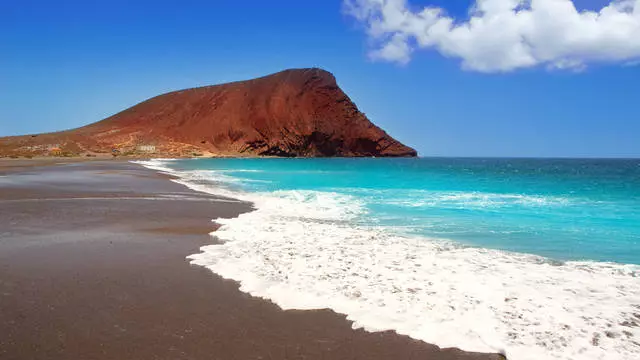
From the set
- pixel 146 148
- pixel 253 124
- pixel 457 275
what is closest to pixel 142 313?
pixel 457 275

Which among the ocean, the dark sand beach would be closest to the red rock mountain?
the ocean

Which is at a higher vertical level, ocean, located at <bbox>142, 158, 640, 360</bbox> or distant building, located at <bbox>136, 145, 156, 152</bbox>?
distant building, located at <bbox>136, 145, 156, 152</bbox>

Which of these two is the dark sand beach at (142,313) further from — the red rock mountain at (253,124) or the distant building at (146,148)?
the red rock mountain at (253,124)

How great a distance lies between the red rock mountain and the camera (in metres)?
104

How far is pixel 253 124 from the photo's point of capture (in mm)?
114500

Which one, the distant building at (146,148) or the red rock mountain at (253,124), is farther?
the red rock mountain at (253,124)

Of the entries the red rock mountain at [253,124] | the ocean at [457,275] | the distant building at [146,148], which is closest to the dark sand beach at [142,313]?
the ocean at [457,275]

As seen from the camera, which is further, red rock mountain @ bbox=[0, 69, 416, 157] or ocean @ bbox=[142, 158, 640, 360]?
red rock mountain @ bbox=[0, 69, 416, 157]

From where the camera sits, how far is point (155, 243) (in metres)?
8.51

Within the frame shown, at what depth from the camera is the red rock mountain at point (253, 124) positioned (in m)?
104

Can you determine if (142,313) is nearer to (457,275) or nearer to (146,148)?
(457,275)

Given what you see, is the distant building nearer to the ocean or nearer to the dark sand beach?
the ocean

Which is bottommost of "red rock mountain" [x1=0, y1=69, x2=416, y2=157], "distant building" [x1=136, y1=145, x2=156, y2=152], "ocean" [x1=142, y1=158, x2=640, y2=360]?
"ocean" [x1=142, y1=158, x2=640, y2=360]

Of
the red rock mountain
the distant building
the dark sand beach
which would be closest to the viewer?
the dark sand beach
